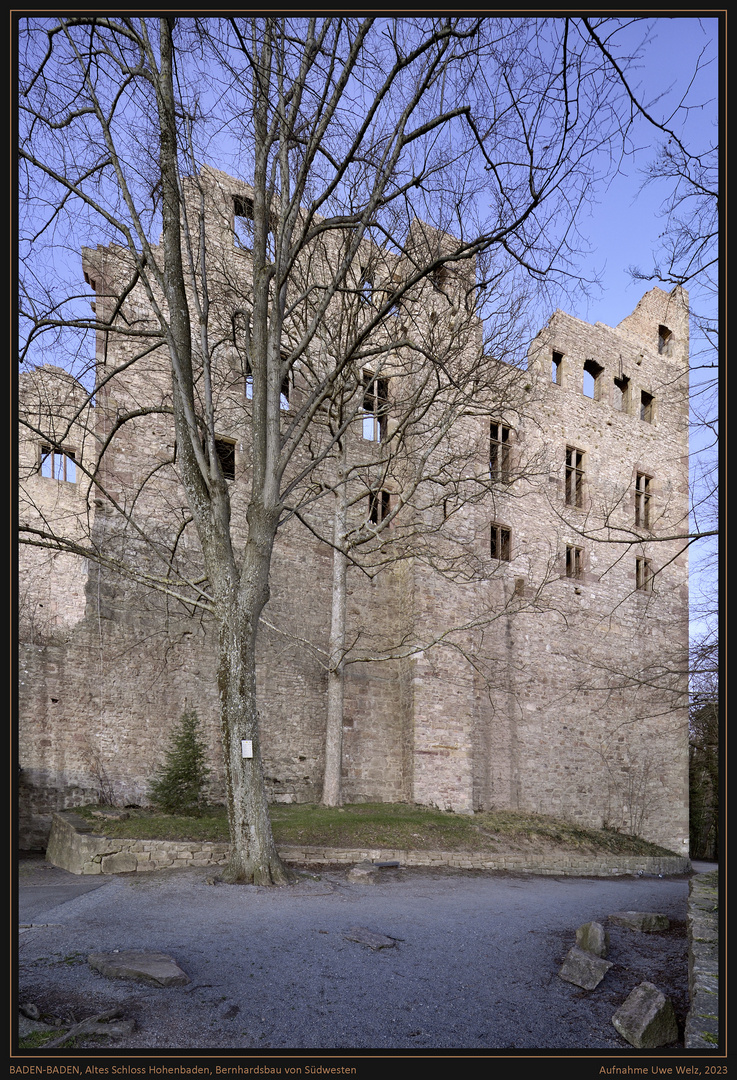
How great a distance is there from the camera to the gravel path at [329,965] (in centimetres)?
353

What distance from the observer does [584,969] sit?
4629 millimetres

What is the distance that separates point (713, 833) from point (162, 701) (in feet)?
67.5

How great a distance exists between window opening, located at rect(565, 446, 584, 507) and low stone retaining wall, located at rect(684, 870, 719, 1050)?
44.7 ft

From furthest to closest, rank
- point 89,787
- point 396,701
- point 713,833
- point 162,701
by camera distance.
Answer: point 713,833 < point 396,701 < point 162,701 < point 89,787

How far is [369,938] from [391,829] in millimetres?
5906

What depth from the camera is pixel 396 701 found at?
1503 cm

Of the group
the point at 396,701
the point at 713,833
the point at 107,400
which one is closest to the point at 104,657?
the point at 107,400

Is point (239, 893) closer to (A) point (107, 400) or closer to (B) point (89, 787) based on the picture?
(B) point (89, 787)

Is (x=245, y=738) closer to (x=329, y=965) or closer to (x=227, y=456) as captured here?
(x=329, y=965)

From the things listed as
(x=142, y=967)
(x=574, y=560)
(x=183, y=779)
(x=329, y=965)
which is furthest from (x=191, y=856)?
(x=574, y=560)

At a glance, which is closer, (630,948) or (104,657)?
(630,948)

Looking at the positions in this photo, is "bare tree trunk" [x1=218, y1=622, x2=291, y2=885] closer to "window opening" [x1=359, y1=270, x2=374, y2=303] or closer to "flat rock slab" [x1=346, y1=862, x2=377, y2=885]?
"flat rock slab" [x1=346, y1=862, x2=377, y2=885]

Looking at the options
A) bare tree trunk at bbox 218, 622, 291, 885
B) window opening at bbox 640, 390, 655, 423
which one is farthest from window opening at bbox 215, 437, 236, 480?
window opening at bbox 640, 390, 655, 423

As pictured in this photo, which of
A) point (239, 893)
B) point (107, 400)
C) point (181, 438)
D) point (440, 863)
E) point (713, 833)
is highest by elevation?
point (107, 400)
